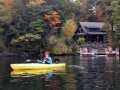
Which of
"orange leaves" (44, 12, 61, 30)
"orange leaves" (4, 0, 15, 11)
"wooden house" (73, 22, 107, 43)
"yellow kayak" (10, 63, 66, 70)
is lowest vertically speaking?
"yellow kayak" (10, 63, 66, 70)

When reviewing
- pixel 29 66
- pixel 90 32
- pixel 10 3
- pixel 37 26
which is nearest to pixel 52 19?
pixel 37 26

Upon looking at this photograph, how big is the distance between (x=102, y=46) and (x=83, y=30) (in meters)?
7.25

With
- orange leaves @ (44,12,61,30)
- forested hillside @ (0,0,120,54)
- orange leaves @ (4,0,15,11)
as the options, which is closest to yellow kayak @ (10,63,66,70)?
forested hillside @ (0,0,120,54)

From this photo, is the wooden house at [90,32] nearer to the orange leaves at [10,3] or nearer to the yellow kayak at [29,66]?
the orange leaves at [10,3]

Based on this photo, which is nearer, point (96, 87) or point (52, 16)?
point (96, 87)

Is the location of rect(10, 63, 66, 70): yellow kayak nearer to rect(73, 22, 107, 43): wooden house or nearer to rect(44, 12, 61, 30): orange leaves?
rect(44, 12, 61, 30): orange leaves

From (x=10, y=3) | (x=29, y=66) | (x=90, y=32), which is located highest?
(x=10, y=3)

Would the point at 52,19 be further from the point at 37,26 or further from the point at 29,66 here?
the point at 29,66

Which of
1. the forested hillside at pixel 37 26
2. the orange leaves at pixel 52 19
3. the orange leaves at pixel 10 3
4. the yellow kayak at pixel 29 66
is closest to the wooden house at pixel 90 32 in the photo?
the forested hillside at pixel 37 26

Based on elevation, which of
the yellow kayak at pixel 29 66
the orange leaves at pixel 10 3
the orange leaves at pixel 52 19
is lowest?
the yellow kayak at pixel 29 66

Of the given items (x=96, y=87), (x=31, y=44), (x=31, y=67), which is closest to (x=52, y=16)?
(x=31, y=44)

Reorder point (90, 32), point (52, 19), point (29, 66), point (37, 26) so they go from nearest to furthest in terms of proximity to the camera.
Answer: point (29, 66) < point (37, 26) < point (52, 19) < point (90, 32)

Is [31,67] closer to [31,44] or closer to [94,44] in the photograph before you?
[31,44]

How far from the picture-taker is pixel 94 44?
2520 inches
